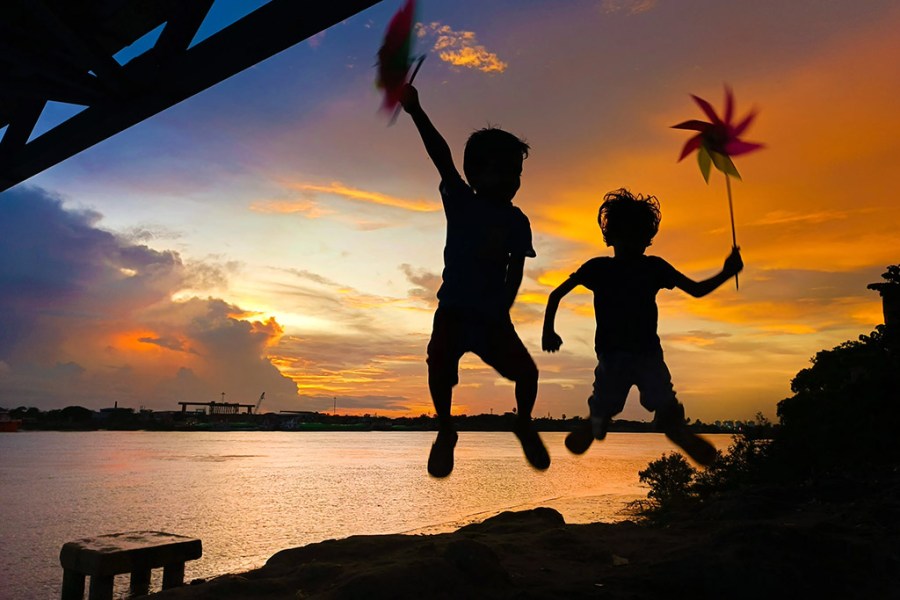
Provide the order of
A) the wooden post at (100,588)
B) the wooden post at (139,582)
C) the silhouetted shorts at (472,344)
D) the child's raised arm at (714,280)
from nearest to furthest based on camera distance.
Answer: the silhouetted shorts at (472,344) < the child's raised arm at (714,280) < the wooden post at (100,588) < the wooden post at (139,582)

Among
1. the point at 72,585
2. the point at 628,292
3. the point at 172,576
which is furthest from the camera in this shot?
the point at 172,576

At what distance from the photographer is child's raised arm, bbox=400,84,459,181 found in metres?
2.82

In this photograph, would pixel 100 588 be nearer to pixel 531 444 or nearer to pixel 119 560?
pixel 119 560

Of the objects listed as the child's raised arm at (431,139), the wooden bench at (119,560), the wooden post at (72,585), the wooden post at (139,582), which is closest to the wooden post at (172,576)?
the wooden bench at (119,560)

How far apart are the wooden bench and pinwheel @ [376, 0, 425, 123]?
13.8 meters

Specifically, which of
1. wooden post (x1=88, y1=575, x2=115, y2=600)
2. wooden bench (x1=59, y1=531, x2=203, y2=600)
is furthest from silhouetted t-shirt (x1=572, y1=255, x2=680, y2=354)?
wooden post (x1=88, y1=575, x2=115, y2=600)

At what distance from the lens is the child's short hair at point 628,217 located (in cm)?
344

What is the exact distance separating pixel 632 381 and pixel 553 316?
2.11 ft

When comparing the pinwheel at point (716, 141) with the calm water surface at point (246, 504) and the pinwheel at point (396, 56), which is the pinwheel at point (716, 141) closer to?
the pinwheel at point (396, 56)

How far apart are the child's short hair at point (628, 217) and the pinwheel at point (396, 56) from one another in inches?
56.7

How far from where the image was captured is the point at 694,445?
11.6 ft

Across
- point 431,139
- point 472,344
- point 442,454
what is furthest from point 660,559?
point 431,139

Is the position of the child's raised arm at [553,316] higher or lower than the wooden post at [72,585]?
higher

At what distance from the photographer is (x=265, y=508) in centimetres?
5588
